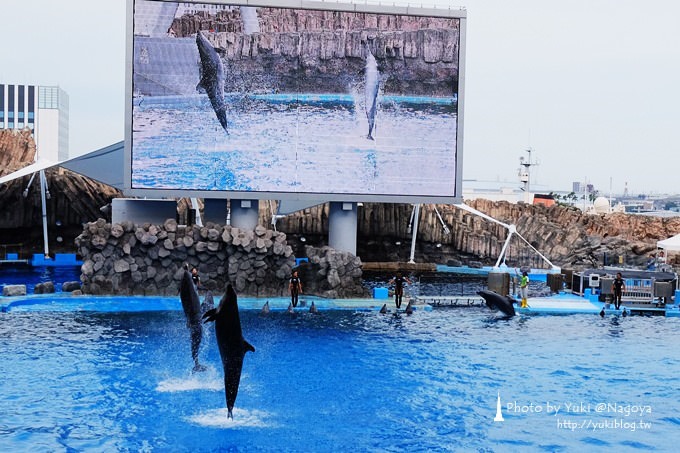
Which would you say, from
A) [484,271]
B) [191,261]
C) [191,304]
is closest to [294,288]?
[191,261]

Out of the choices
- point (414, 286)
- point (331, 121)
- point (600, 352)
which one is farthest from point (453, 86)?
point (600, 352)

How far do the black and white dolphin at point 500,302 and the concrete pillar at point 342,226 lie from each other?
6444mm

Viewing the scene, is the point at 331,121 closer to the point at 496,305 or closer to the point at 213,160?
the point at 213,160

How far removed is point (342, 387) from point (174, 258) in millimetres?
12358

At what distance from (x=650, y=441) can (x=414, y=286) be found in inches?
668

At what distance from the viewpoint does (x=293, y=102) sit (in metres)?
27.5

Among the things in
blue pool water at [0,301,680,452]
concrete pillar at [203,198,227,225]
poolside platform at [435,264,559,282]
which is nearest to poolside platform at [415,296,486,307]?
blue pool water at [0,301,680,452]

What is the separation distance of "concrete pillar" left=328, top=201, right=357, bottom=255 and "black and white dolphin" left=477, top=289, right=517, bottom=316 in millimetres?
Result: 6444

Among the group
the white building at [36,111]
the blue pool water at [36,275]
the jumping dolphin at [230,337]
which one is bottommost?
the blue pool water at [36,275]

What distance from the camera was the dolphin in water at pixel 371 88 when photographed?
2778 centimetres

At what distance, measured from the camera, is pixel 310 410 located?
512 inches

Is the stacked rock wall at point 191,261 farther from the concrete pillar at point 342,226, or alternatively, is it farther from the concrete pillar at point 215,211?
the concrete pillar at point 215,211

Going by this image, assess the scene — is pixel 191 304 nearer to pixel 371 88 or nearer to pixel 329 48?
pixel 371 88

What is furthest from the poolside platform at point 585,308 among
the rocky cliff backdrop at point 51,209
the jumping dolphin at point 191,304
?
the rocky cliff backdrop at point 51,209
